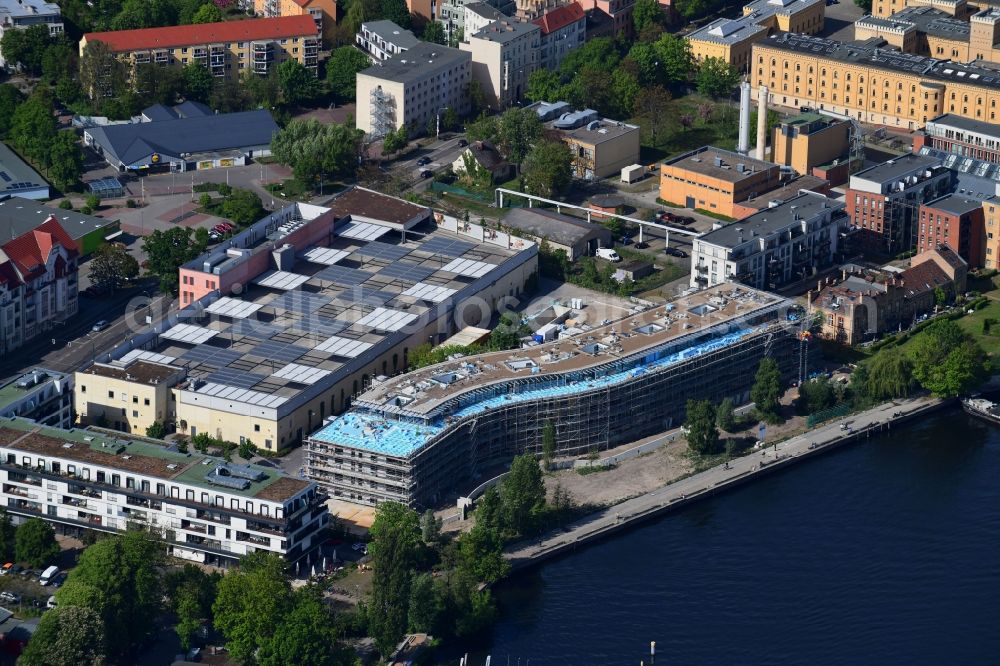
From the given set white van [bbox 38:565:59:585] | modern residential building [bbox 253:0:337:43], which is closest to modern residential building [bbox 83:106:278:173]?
modern residential building [bbox 253:0:337:43]

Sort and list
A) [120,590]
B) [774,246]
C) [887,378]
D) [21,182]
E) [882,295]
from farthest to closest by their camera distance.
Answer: [21,182]
[774,246]
[882,295]
[887,378]
[120,590]

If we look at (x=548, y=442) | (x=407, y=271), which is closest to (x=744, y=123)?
(x=407, y=271)

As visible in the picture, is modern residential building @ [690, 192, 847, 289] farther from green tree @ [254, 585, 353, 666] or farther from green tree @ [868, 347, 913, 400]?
green tree @ [254, 585, 353, 666]

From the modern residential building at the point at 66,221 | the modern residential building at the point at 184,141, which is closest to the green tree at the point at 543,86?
the modern residential building at the point at 184,141

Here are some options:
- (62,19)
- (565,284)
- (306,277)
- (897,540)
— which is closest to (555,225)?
(565,284)

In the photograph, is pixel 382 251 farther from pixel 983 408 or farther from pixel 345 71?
pixel 983 408

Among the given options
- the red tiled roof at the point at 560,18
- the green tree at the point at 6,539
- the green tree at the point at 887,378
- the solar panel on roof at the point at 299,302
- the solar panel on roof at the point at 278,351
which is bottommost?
the green tree at the point at 6,539

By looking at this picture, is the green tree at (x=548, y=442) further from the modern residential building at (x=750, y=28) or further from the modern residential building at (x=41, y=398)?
the modern residential building at (x=750, y=28)
